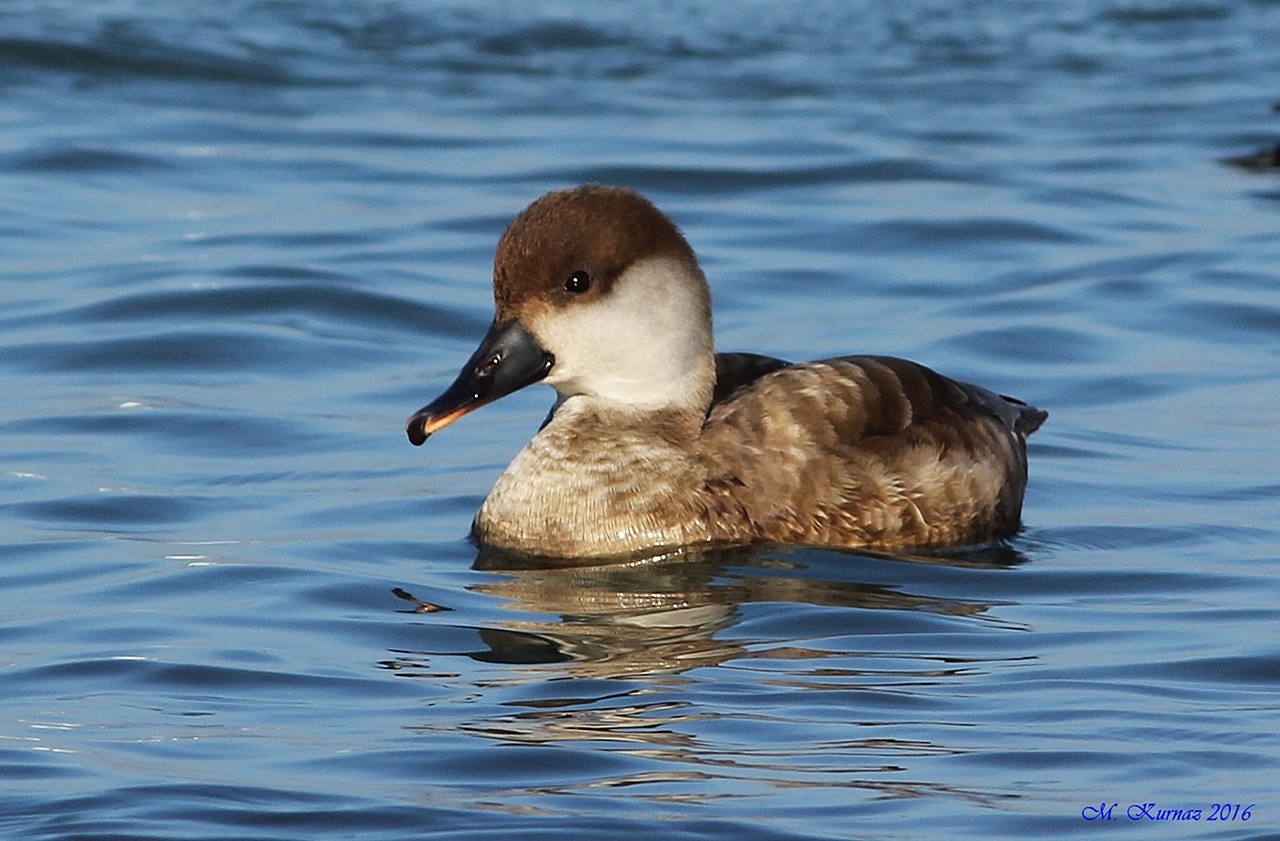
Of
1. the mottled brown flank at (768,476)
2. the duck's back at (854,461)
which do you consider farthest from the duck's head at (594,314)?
the duck's back at (854,461)

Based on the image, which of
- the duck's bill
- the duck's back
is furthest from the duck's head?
the duck's back

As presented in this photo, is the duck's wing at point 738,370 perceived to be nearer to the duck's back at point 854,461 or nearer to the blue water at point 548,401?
the duck's back at point 854,461

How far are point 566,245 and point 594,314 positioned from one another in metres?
0.24

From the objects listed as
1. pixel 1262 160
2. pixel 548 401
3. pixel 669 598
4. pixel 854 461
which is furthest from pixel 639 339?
pixel 1262 160

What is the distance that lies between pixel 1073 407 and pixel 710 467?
294cm

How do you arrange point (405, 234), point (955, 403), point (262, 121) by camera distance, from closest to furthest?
1. point (955, 403)
2. point (405, 234)
3. point (262, 121)

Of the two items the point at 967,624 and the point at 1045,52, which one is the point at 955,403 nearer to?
the point at 967,624

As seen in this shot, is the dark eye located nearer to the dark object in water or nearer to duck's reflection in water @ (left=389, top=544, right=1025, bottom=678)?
duck's reflection in water @ (left=389, top=544, right=1025, bottom=678)

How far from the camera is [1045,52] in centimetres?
1892

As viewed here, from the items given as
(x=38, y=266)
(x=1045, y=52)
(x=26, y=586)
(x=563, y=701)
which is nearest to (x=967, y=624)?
(x=563, y=701)

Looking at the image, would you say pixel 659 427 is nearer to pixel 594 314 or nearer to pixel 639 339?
pixel 639 339

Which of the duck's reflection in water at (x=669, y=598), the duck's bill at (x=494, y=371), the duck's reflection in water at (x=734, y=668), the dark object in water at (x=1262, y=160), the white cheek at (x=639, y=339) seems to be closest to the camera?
the duck's reflection in water at (x=734, y=668)

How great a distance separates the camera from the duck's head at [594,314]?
719 cm

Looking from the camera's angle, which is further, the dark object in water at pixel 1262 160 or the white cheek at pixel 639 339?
the dark object in water at pixel 1262 160
